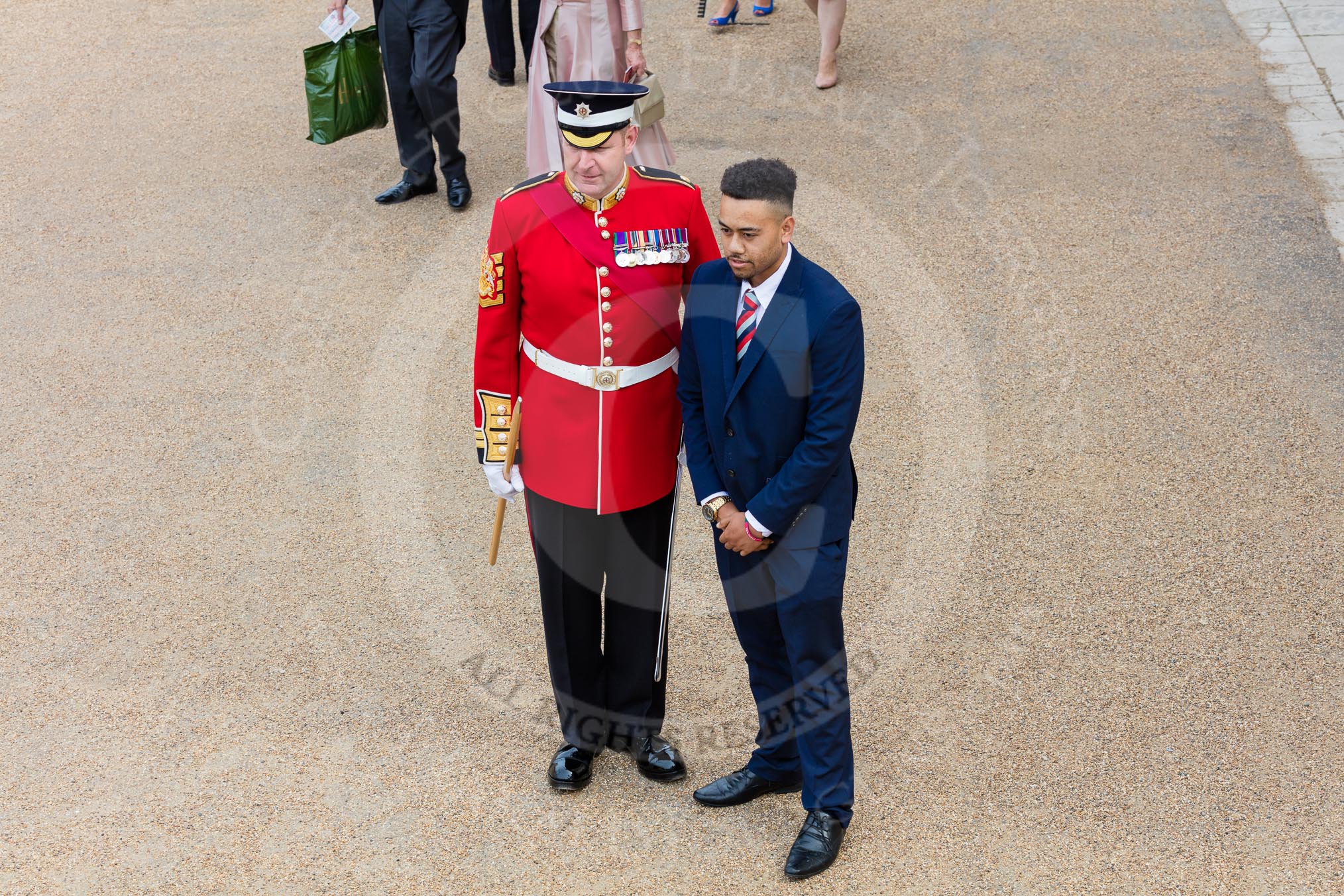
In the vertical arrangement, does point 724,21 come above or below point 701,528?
above

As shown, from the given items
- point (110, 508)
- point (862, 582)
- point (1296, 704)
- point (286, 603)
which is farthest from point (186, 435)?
point (1296, 704)

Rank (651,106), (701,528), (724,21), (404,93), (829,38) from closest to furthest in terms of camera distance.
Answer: (701,528) → (651,106) → (404,93) → (829,38) → (724,21)

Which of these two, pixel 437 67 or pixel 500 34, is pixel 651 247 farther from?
pixel 500 34

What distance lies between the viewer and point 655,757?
12.0 ft

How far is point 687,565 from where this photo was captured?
4.50 meters

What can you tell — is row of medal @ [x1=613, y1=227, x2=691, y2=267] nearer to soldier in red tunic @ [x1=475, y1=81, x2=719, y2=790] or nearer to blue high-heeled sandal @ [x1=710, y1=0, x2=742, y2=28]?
soldier in red tunic @ [x1=475, y1=81, x2=719, y2=790]

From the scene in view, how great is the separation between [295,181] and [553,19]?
1997mm

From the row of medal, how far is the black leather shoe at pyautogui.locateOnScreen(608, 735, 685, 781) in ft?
4.61

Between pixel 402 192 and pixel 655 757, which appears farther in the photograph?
pixel 402 192

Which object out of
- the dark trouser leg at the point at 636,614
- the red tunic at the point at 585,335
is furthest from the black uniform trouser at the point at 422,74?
the dark trouser leg at the point at 636,614

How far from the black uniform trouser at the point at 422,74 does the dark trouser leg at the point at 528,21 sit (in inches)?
55.6

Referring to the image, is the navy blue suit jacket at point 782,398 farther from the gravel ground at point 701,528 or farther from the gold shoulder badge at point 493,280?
the gravel ground at point 701,528

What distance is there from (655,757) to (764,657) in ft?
1.68

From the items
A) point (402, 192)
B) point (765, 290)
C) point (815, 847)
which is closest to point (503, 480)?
point (765, 290)
